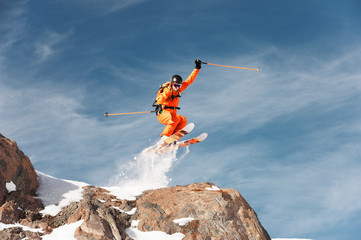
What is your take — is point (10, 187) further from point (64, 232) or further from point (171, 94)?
point (171, 94)

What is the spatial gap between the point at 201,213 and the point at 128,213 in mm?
2758

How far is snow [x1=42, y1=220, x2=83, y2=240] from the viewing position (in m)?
11.8

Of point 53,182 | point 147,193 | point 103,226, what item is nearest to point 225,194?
point 147,193

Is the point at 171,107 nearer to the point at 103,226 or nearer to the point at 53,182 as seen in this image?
the point at 53,182

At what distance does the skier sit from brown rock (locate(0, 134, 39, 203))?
6.36m

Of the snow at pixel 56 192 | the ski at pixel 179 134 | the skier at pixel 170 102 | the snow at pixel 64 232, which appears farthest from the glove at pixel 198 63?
the snow at pixel 64 232

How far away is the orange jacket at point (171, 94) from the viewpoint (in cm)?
1817

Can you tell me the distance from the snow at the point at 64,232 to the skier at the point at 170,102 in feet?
23.9

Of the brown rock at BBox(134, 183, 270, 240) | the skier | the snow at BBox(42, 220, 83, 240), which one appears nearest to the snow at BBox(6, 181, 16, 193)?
the snow at BBox(42, 220, 83, 240)

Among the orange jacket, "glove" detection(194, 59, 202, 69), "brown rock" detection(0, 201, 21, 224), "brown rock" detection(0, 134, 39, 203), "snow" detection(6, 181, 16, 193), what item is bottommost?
"brown rock" detection(0, 201, 21, 224)

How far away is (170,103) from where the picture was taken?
18.4 meters

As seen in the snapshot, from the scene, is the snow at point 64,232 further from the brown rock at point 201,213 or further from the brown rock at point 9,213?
the brown rock at point 201,213

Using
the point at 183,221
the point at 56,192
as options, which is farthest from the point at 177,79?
the point at 56,192

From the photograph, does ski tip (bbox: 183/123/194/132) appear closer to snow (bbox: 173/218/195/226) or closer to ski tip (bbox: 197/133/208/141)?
ski tip (bbox: 197/133/208/141)
